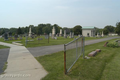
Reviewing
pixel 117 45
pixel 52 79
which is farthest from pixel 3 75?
pixel 117 45

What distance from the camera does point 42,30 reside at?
328 feet

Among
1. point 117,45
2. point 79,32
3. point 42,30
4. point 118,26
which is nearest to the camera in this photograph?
point 117,45

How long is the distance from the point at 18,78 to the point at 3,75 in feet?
2.52

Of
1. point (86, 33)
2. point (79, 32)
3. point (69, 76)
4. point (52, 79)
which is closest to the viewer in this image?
point (52, 79)

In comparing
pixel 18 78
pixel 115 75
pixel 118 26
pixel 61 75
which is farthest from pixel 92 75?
pixel 118 26

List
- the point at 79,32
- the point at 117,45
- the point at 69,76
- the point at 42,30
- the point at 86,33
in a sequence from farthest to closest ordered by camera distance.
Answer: the point at 42,30 < the point at 79,32 < the point at 86,33 < the point at 117,45 < the point at 69,76

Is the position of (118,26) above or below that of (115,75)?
above

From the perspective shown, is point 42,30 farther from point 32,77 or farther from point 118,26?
point 32,77

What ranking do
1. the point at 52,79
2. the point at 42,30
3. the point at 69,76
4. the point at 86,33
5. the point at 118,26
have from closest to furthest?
the point at 52,79
the point at 69,76
the point at 118,26
the point at 86,33
the point at 42,30

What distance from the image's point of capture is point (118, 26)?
4056cm

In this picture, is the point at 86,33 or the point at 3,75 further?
the point at 86,33

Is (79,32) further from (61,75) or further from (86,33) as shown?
(61,75)

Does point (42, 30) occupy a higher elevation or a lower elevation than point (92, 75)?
higher

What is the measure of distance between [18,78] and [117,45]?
12.1 metres
